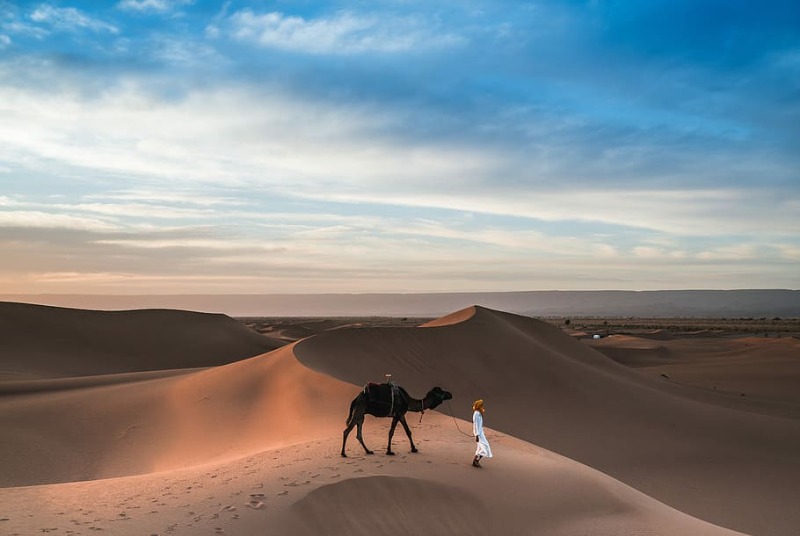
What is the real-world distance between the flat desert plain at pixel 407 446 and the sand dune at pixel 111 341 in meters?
0.96

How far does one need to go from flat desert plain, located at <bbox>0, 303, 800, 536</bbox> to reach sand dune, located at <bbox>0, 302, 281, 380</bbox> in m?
0.96

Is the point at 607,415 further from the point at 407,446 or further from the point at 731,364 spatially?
the point at 731,364

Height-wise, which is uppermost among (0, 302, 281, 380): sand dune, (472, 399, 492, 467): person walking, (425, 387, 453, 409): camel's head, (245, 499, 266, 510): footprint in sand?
(425, 387, 453, 409): camel's head

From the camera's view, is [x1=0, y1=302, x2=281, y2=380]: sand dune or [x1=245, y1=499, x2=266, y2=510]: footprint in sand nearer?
[x1=245, y1=499, x2=266, y2=510]: footprint in sand

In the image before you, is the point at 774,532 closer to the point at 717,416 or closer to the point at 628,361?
the point at 717,416

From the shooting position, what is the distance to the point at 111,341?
143 feet

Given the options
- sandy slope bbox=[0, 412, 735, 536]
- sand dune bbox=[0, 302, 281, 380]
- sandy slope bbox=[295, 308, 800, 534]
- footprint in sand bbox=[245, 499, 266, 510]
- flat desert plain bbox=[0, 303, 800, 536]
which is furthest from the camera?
sand dune bbox=[0, 302, 281, 380]

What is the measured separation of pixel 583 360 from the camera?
2827cm

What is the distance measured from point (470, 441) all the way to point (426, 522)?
4546 millimetres

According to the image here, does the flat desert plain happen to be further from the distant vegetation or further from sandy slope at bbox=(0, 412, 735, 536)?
the distant vegetation

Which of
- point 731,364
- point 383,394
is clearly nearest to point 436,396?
point 383,394

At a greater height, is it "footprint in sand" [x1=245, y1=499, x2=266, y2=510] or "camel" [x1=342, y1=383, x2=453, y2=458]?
"camel" [x1=342, y1=383, x2=453, y2=458]

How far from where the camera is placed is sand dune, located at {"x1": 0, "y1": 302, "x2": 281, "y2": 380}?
37.0m

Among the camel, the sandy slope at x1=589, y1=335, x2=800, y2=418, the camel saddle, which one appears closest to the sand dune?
the camel
